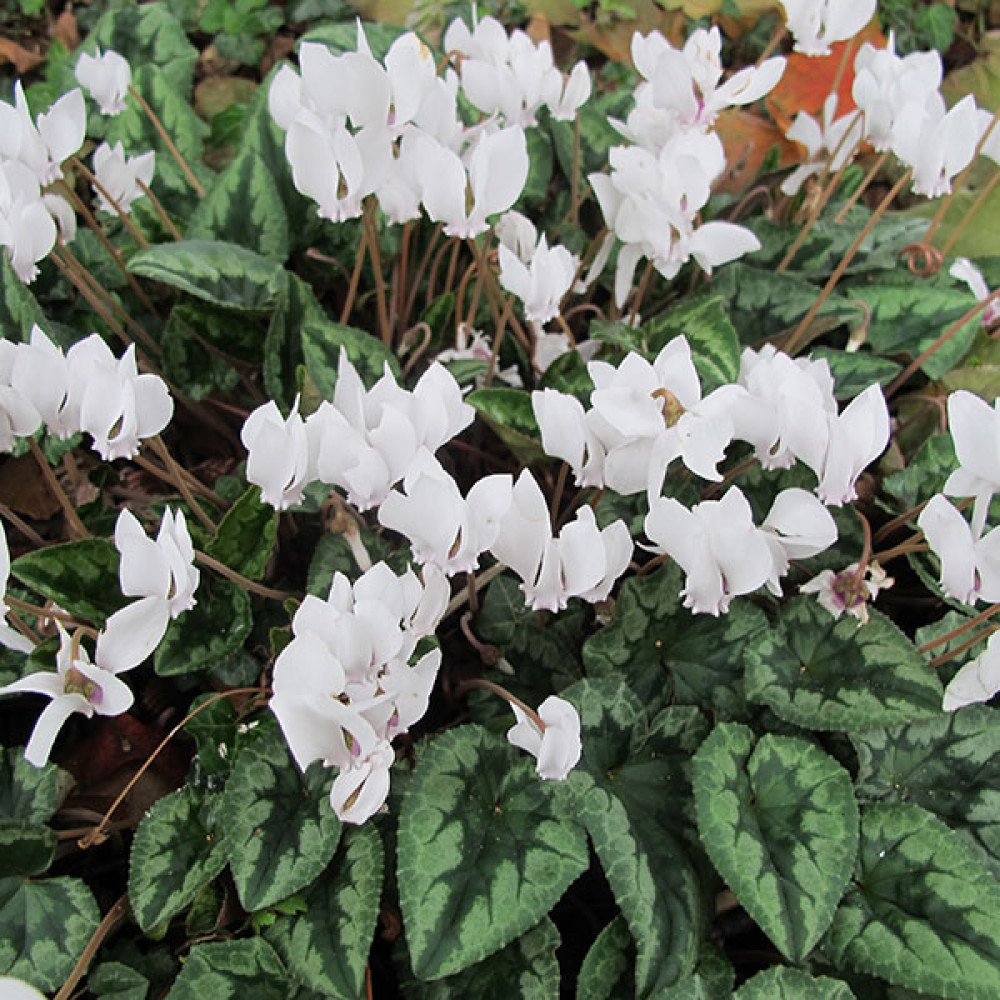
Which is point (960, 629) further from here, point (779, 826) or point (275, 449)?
point (275, 449)

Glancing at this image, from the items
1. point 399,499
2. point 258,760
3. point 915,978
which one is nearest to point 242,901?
point 258,760

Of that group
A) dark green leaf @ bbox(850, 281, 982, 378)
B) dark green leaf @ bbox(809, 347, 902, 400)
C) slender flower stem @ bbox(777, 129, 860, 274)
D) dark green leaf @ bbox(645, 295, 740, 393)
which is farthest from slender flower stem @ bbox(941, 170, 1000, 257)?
dark green leaf @ bbox(645, 295, 740, 393)

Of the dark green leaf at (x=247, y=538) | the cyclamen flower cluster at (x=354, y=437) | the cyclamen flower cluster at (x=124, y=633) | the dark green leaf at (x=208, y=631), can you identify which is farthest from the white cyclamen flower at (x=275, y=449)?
the dark green leaf at (x=208, y=631)

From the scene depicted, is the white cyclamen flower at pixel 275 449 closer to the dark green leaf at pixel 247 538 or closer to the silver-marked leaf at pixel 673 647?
the dark green leaf at pixel 247 538

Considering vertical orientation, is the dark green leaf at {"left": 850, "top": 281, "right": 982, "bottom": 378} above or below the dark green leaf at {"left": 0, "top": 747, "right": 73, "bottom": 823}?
above

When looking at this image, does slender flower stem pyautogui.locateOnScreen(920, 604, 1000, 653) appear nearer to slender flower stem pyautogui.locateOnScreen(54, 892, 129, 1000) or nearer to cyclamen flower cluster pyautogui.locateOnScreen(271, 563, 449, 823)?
→ cyclamen flower cluster pyautogui.locateOnScreen(271, 563, 449, 823)

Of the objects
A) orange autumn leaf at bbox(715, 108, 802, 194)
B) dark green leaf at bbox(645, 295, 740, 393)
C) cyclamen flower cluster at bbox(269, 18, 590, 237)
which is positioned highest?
cyclamen flower cluster at bbox(269, 18, 590, 237)

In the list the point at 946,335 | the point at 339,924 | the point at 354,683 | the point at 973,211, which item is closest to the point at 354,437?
the point at 354,683
